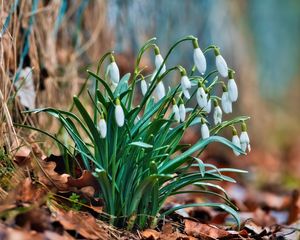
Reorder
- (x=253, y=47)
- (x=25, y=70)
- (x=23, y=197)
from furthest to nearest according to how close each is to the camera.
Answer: (x=253, y=47) < (x=25, y=70) < (x=23, y=197)

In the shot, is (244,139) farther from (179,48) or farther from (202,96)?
(179,48)

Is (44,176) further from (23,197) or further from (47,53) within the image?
(47,53)

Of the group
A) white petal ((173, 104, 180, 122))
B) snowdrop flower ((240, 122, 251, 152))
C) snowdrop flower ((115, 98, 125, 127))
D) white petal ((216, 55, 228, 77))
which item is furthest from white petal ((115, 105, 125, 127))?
snowdrop flower ((240, 122, 251, 152))

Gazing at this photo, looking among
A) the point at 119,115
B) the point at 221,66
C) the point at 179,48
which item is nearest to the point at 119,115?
the point at 119,115

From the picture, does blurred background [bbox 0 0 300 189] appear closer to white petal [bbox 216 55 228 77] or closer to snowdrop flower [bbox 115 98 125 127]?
snowdrop flower [bbox 115 98 125 127]

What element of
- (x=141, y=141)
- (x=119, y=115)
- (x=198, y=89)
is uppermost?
(x=198, y=89)

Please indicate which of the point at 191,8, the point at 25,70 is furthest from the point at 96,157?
the point at 191,8

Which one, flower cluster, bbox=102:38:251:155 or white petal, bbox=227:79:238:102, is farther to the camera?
white petal, bbox=227:79:238:102

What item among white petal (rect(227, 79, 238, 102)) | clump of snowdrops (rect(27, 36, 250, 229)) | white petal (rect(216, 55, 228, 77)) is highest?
white petal (rect(216, 55, 228, 77))
